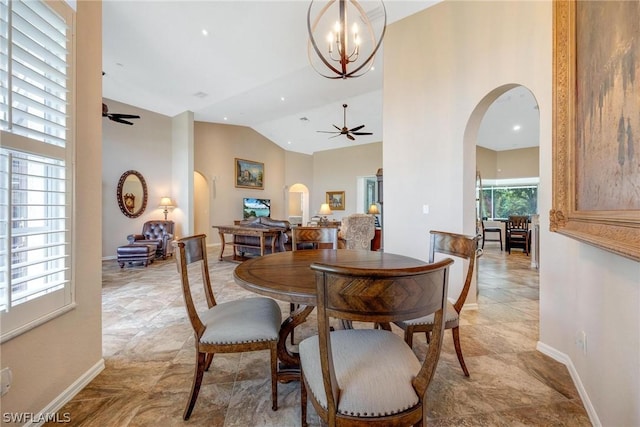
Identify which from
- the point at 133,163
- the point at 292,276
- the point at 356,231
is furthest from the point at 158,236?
the point at 292,276

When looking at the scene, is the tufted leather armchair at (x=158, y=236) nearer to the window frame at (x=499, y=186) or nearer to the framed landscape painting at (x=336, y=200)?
the framed landscape painting at (x=336, y=200)

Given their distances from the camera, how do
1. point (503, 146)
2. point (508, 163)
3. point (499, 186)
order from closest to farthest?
point (503, 146), point (508, 163), point (499, 186)

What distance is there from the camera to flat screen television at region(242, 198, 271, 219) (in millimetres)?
8766

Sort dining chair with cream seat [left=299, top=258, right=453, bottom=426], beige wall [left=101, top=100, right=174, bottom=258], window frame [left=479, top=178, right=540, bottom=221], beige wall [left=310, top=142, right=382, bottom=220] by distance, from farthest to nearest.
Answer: beige wall [left=310, top=142, right=382, bottom=220] < window frame [left=479, top=178, right=540, bottom=221] < beige wall [left=101, top=100, right=174, bottom=258] < dining chair with cream seat [left=299, top=258, right=453, bottom=426]

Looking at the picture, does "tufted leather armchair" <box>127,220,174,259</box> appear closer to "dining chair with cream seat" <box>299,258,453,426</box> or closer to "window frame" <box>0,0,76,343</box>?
"window frame" <box>0,0,76,343</box>

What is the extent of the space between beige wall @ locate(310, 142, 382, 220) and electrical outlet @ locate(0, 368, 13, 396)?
9135 mm

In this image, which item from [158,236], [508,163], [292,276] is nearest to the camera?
[292,276]

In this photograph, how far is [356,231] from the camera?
531 cm

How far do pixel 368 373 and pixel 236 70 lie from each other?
17.8ft

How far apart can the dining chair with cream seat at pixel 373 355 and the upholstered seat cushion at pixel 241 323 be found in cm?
39

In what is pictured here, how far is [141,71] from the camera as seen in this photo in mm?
4887

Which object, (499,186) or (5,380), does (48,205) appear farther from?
(499,186)

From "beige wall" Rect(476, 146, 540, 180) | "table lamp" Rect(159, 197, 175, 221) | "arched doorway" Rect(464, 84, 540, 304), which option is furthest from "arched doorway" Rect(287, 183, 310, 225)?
"beige wall" Rect(476, 146, 540, 180)

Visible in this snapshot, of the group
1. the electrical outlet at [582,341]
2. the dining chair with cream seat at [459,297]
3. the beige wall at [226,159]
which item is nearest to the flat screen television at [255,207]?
the beige wall at [226,159]
